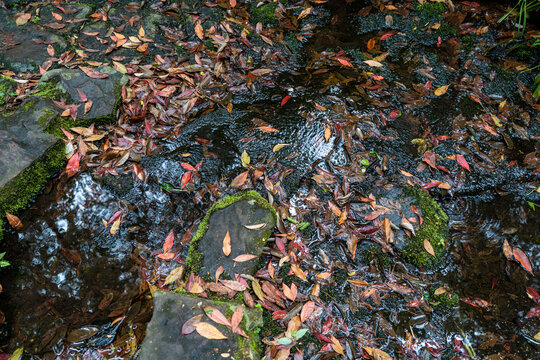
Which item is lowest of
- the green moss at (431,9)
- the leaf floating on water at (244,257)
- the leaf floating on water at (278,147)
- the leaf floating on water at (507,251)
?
the leaf floating on water at (507,251)

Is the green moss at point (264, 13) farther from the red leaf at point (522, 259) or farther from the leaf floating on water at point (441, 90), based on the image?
the red leaf at point (522, 259)

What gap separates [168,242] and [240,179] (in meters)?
0.91

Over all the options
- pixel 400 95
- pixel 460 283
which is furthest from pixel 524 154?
pixel 460 283

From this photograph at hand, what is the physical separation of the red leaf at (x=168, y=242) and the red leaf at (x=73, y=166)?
1.25 m

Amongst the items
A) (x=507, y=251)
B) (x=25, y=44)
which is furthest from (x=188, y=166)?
(x=507, y=251)

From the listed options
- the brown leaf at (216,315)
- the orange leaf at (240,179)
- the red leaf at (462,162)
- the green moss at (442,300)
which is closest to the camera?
the brown leaf at (216,315)

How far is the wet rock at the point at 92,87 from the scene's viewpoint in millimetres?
3678

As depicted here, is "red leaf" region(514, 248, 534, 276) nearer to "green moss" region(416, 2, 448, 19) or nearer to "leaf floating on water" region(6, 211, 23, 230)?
"green moss" region(416, 2, 448, 19)

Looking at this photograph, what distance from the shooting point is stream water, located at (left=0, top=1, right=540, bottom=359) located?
2637 millimetres

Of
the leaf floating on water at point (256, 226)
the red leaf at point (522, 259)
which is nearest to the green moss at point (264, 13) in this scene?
the leaf floating on water at point (256, 226)

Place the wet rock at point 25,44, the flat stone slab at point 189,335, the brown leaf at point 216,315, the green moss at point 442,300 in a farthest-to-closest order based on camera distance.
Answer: the wet rock at point 25,44 < the green moss at point 442,300 < the brown leaf at point 216,315 < the flat stone slab at point 189,335

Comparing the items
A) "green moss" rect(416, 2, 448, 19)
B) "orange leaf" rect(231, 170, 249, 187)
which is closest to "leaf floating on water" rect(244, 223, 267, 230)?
"orange leaf" rect(231, 170, 249, 187)

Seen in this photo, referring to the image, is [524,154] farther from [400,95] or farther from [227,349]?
[227,349]

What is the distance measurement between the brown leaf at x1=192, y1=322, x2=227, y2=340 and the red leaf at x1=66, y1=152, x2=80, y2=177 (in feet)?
6.95
